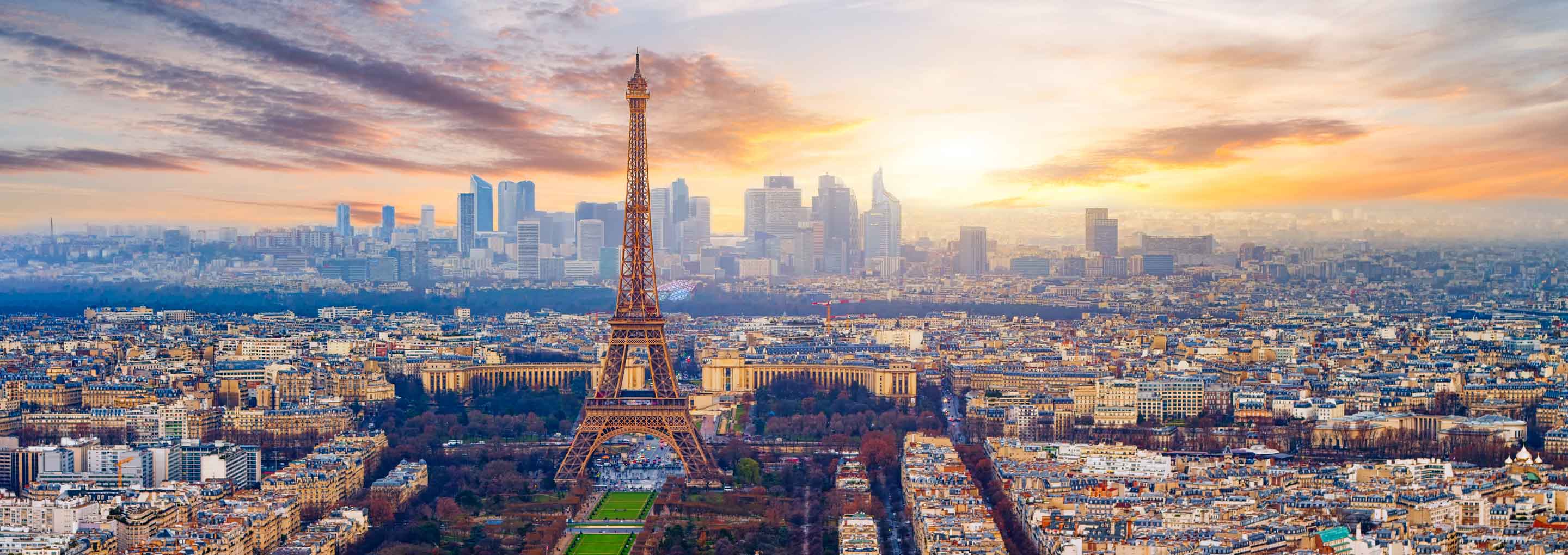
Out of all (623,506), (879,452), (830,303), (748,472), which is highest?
(830,303)

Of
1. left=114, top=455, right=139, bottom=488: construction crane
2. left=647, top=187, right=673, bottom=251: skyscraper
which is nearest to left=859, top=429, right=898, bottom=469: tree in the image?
left=114, top=455, right=139, bottom=488: construction crane

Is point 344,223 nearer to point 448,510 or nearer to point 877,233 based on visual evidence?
Result: point 877,233

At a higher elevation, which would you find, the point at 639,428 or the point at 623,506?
the point at 639,428

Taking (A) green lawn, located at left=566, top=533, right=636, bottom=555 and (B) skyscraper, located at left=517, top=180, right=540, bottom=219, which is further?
(B) skyscraper, located at left=517, top=180, right=540, bottom=219

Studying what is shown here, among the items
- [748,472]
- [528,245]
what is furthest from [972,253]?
[748,472]

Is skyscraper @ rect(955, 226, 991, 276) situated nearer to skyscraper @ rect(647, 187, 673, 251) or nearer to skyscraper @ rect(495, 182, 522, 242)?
skyscraper @ rect(647, 187, 673, 251)

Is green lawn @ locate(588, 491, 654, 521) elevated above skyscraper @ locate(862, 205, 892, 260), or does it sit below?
below
